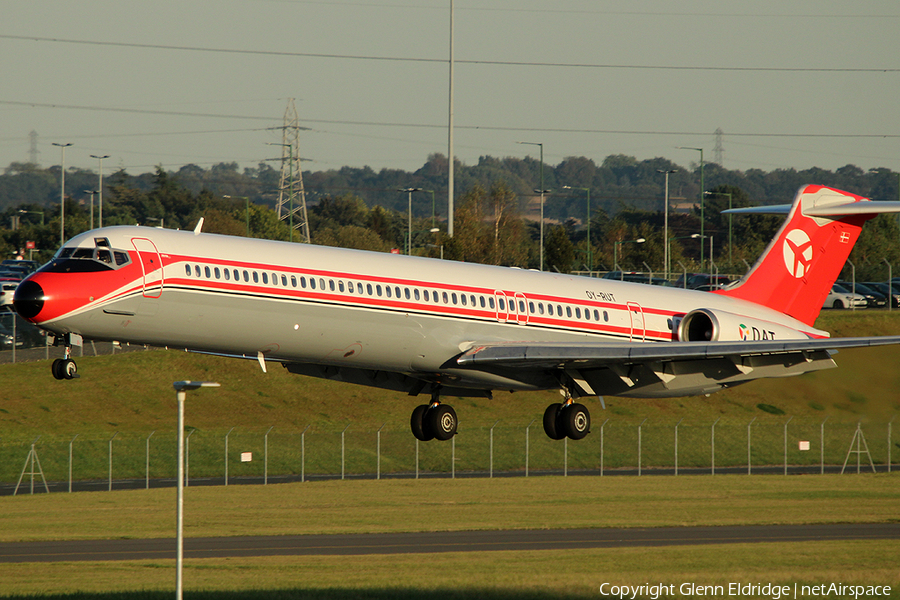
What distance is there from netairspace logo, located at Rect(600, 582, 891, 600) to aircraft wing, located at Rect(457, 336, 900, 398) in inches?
296

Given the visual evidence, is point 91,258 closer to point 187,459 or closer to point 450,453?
point 187,459

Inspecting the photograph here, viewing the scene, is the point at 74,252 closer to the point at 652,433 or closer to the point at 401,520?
the point at 401,520

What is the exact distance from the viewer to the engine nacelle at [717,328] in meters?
33.5

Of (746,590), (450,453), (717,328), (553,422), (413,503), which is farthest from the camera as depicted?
(450,453)

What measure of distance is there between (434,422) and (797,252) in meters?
15.4

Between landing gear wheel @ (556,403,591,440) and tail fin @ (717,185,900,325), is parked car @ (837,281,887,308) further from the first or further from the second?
landing gear wheel @ (556,403,591,440)

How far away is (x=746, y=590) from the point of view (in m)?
37.2

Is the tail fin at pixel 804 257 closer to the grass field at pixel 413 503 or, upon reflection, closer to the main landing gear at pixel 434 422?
the grass field at pixel 413 503

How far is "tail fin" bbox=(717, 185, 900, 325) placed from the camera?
37.8 meters

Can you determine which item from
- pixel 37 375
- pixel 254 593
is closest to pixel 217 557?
pixel 254 593

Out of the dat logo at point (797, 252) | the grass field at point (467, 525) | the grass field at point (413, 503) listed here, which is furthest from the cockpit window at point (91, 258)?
the dat logo at point (797, 252)

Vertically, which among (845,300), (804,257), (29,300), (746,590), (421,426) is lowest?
(746,590)

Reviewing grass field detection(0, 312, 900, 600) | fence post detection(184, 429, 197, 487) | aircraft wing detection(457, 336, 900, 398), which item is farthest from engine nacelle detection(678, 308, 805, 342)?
fence post detection(184, 429, 197, 487)

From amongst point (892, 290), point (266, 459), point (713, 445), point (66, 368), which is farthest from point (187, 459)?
point (892, 290)
